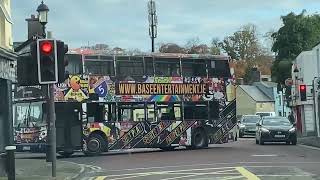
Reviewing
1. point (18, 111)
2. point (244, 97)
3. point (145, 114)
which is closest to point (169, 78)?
point (145, 114)

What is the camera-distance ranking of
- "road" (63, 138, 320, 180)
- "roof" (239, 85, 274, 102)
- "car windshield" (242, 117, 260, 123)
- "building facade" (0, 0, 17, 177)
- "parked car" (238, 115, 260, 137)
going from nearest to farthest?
"road" (63, 138, 320, 180) → "building facade" (0, 0, 17, 177) → "parked car" (238, 115, 260, 137) → "car windshield" (242, 117, 260, 123) → "roof" (239, 85, 274, 102)

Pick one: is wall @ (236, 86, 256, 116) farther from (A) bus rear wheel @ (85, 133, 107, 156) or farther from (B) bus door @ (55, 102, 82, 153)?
(B) bus door @ (55, 102, 82, 153)

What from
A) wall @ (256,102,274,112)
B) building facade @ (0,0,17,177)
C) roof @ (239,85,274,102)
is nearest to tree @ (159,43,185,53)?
roof @ (239,85,274,102)

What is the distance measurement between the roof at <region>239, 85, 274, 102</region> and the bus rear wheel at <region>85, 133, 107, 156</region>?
6872 cm

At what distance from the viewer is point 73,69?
25156 millimetres

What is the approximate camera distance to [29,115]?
25.0 m

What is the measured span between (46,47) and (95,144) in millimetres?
10325

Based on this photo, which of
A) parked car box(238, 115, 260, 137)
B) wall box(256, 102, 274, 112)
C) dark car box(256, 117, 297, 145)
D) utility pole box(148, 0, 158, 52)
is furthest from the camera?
wall box(256, 102, 274, 112)

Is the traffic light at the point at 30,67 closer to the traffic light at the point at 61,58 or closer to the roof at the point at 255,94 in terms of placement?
the traffic light at the point at 61,58

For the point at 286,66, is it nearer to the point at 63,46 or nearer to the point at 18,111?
the point at 18,111

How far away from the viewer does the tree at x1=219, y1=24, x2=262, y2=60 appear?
9762cm

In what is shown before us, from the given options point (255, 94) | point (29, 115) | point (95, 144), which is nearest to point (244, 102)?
point (255, 94)

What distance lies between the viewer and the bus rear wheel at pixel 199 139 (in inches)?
1138

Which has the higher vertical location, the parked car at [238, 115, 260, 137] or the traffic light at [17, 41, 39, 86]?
the traffic light at [17, 41, 39, 86]
